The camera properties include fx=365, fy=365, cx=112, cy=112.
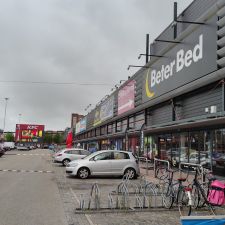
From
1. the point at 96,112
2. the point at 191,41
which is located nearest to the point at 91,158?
the point at 191,41

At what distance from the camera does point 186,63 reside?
18.4 meters

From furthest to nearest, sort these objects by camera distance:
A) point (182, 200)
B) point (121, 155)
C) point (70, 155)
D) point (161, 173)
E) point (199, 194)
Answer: point (70, 155) → point (121, 155) → point (161, 173) → point (182, 200) → point (199, 194)

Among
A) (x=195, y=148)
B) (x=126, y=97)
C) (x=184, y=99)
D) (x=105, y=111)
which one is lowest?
(x=195, y=148)

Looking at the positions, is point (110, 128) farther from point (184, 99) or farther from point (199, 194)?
point (199, 194)

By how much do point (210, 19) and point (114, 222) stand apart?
37.3 feet

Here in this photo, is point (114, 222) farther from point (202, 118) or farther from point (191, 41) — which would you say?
point (191, 41)

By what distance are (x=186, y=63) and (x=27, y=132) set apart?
3855 inches

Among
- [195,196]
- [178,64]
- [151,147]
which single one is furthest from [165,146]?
[195,196]

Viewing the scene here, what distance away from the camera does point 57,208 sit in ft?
31.6

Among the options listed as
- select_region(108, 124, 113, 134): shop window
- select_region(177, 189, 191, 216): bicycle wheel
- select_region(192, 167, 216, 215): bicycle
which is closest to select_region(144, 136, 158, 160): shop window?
select_region(108, 124, 113, 134): shop window

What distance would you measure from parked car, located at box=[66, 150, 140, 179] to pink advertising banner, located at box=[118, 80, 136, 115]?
10.5m

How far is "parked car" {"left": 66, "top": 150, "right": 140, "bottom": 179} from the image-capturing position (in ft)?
60.6

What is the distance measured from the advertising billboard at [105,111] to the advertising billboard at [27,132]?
6476 cm

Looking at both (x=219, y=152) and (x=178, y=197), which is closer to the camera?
(x=178, y=197)
